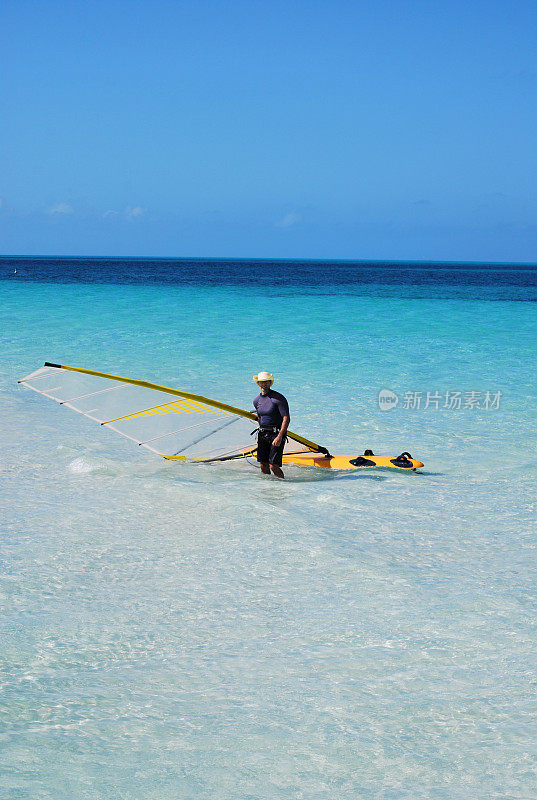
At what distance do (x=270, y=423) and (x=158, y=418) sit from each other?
6.34ft

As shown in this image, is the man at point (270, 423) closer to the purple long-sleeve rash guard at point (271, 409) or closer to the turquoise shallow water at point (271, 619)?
the purple long-sleeve rash guard at point (271, 409)

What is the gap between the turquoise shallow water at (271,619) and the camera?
171 inches

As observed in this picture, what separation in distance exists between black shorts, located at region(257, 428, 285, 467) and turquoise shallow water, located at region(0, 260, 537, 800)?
0.27 meters

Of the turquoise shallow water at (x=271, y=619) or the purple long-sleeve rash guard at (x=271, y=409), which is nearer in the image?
the turquoise shallow water at (x=271, y=619)

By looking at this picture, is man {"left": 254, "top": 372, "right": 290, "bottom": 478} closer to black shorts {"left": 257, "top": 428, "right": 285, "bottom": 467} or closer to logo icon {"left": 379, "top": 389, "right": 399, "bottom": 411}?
black shorts {"left": 257, "top": 428, "right": 285, "bottom": 467}

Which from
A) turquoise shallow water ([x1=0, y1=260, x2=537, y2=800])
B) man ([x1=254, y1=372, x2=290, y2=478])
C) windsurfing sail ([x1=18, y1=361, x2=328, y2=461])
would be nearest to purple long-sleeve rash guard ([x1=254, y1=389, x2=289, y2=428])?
man ([x1=254, y1=372, x2=290, y2=478])

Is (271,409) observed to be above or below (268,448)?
above

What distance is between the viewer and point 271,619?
5.99m

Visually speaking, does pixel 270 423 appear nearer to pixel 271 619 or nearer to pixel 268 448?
pixel 268 448

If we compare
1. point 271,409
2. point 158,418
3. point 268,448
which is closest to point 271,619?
point 271,409

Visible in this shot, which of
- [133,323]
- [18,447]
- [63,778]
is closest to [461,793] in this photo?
[63,778]

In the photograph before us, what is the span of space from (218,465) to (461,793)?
692cm

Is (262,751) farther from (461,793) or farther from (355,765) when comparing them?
(461,793)

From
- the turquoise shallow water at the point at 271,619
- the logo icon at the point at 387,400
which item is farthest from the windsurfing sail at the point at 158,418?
the logo icon at the point at 387,400
